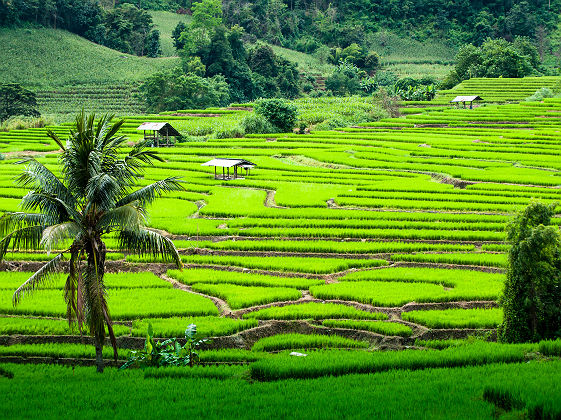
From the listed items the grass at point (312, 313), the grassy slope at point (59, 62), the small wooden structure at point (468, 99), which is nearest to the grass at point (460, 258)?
the grass at point (312, 313)

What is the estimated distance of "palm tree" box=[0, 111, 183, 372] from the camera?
13117mm

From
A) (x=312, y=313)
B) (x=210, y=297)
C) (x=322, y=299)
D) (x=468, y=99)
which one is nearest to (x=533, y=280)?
(x=312, y=313)

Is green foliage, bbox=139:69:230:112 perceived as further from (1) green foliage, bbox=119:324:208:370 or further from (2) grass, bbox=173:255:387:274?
(1) green foliage, bbox=119:324:208:370

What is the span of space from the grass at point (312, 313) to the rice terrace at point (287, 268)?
75 millimetres

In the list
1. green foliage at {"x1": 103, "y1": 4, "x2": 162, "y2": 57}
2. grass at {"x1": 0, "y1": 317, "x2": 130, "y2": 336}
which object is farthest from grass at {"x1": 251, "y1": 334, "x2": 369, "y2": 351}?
green foliage at {"x1": 103, "y1": 4, "x2": 162, "y2": 57}

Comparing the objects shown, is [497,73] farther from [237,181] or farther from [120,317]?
[120,317]

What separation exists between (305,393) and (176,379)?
2682 millimetres

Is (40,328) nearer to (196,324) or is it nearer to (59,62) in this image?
(196,324)

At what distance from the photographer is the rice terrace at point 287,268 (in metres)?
11.8

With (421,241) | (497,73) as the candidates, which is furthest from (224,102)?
(421,241)

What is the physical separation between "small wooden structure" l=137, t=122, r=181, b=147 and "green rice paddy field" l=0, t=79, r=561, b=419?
6552 mm

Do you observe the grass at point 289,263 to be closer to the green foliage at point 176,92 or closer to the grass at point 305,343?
the grass at point 305,343

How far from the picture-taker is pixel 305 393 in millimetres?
11477

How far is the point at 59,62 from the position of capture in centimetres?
7519
